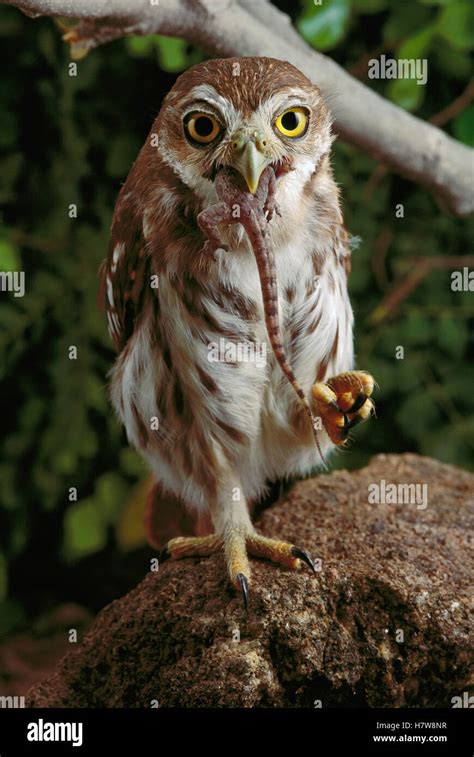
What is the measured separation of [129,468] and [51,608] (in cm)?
44

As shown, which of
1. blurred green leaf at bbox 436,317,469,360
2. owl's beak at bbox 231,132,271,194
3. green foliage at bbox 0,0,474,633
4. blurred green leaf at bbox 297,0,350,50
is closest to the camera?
owl's beak at bbox 231,132,271,194

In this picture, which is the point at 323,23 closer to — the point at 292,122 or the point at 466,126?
the point at 466,126

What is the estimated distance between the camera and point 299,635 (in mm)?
1103

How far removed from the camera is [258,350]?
1187mm

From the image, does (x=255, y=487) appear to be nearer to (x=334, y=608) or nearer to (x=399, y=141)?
(x=334, y=608)

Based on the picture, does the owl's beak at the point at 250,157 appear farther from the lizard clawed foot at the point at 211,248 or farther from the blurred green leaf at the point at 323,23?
the blurred green leaf at the point at 323,23

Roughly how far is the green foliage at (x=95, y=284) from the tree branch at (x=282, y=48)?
1.28 feet

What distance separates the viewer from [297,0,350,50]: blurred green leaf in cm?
153

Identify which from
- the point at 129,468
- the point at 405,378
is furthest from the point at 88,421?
the point at 405,378

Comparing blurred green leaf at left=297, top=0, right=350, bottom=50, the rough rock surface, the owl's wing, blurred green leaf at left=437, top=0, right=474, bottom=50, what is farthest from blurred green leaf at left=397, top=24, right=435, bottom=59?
the rough rock surface

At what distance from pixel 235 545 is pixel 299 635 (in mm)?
176

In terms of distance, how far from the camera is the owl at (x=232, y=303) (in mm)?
999

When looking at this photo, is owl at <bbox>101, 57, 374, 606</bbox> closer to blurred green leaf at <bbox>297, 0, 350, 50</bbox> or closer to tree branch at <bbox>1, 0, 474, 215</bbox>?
tree branch at <bbox>1, 0, 474, 215</bbox>

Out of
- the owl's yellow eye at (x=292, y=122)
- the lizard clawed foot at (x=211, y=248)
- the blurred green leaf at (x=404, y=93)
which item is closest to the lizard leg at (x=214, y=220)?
the lizard clawed foot at (x=211, y=248)
